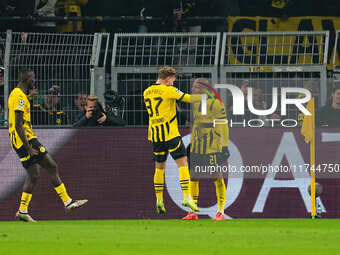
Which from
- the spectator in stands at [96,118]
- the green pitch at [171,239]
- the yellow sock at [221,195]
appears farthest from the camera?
the spectator in stands at [96,118]

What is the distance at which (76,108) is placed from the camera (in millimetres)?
13523

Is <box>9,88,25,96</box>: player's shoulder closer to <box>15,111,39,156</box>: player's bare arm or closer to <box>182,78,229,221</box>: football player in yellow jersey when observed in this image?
<box>15,111,39,156</box>: player's bare arm

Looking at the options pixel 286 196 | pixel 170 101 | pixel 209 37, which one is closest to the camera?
pixel 170 101

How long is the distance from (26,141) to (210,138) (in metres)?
2.56

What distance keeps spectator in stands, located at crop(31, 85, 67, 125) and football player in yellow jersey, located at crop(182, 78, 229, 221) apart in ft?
6.82

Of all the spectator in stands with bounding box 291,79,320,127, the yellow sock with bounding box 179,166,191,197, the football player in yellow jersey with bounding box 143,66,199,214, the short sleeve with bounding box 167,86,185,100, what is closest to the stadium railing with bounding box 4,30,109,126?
the football player in yellow jersey with bounding box 143,66,199,214

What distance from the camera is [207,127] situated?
1247 cm

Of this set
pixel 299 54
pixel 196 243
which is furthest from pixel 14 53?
pixel 196 243

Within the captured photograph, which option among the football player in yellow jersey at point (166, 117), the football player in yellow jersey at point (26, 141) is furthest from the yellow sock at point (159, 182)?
the football player in yellow jersey at point (26, 141)

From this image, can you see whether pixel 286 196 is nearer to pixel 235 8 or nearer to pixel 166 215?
pixel 166 215

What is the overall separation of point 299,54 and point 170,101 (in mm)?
2960

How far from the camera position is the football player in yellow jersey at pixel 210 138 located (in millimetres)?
12289

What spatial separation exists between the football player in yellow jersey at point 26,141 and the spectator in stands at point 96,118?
147 cm

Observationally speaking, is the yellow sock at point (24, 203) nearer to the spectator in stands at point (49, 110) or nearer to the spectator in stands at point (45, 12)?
the spectator in stands at point (49, 110)
